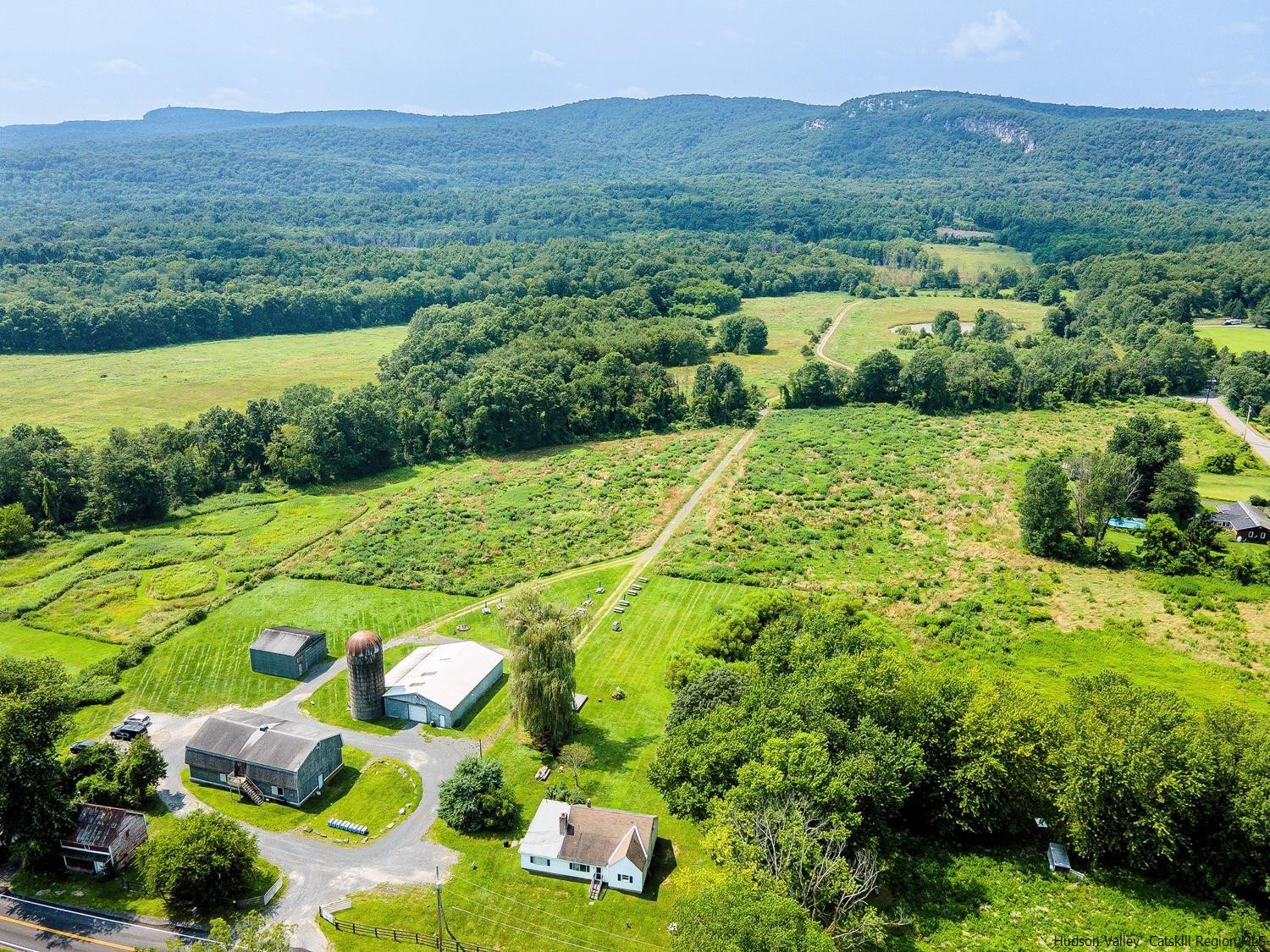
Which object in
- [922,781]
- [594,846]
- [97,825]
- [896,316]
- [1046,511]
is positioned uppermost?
[896,316]

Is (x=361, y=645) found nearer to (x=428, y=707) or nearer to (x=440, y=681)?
(x=428, y=707)

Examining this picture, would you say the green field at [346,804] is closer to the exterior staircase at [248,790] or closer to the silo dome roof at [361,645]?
the exterior staircase at [248,790]

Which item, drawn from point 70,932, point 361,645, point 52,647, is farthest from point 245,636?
point 70,932

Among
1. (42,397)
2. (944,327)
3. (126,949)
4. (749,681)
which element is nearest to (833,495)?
(749,681)

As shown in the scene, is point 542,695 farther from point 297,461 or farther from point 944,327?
point 944,327

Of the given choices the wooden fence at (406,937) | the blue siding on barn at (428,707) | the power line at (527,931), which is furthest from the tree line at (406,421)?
the power line at (527,931)
